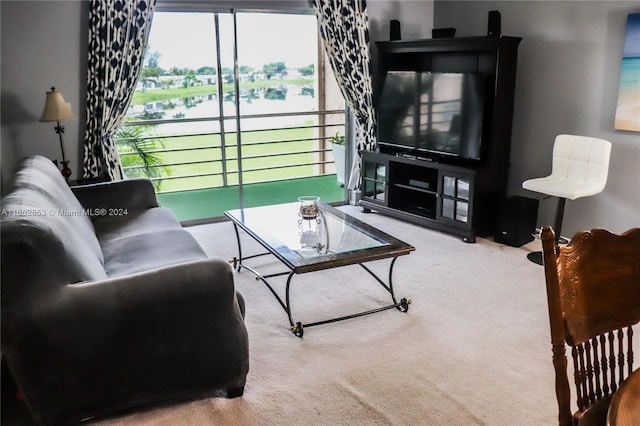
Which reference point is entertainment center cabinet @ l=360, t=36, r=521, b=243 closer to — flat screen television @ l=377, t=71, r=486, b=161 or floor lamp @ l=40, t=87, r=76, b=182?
flat screen television @ l=377, t=71, r=486, b=161

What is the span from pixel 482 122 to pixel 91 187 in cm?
299

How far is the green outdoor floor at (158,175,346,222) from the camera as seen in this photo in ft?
17.7

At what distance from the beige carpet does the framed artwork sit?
1.21 m

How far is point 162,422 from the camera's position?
87.2 inches

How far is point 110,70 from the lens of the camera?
437 cm

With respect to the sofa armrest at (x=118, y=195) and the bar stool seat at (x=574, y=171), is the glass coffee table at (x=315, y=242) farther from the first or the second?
the bar stool seat at (x=574, y=171)

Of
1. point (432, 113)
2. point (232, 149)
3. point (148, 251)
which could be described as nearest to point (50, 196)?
point (148, 251)

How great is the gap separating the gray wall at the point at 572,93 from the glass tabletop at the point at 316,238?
6.66ft

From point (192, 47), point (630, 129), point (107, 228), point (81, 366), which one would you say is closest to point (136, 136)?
point (192, 47)

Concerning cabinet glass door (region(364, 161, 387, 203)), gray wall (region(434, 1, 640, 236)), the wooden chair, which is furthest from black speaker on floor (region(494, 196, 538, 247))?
the wooden chair

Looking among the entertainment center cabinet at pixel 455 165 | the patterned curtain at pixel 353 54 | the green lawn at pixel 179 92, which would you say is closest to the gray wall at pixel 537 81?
the entertainment center cabinet at pixel 455 165

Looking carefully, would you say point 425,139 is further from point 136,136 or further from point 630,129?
point 136,136

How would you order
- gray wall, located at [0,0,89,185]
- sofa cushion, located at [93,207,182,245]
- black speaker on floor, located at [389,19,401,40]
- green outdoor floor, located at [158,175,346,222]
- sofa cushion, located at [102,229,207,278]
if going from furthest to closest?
green outdoor floor, located at [158,175,346,222]
black speaker on floor, located at [389,19,401,40]
gray wall, located at [0,0,89,185]
sofa cushion, located at [93,207,182,245]
sofa cushion, located at [102,229,207,278]

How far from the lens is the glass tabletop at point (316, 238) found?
2812 millimetres
